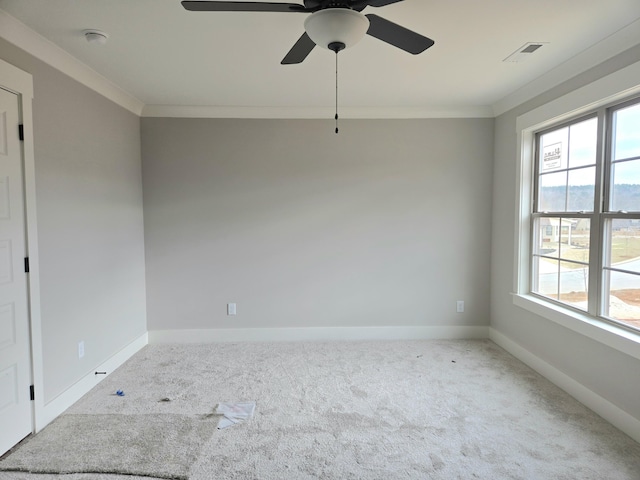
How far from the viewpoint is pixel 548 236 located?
305 cm

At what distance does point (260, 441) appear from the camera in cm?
208

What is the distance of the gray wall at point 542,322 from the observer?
7.20 feet

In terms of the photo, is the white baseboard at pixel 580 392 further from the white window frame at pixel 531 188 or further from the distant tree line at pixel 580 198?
the distant tree line at pixel 580 198

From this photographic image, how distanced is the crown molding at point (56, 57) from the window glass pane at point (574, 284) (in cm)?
405

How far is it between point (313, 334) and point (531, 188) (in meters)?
2.61

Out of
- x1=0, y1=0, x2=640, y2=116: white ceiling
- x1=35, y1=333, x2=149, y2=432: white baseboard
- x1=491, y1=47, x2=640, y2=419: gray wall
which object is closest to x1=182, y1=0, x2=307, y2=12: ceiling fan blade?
x1=0, y1=0, x2=640, y2=116: white ceiling

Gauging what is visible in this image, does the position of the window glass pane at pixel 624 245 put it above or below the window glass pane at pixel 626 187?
below

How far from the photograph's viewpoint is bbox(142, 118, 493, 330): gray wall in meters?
3.70

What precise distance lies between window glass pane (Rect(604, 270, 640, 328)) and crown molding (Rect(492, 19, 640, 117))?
1.44m

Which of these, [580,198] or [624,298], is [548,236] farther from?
[624,298]

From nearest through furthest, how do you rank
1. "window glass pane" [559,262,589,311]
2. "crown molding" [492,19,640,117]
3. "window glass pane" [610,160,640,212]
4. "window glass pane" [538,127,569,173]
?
1. "crown molding" [492,19,640,117]
2. "window glass pane" [610,160,640,212]
3. "window glass pane" [559,262,589,311]
4. "window glass pane" [538,127,569,173]

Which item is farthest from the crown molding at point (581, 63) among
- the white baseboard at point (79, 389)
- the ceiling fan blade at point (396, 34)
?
the white baseboard at point (79, 389)

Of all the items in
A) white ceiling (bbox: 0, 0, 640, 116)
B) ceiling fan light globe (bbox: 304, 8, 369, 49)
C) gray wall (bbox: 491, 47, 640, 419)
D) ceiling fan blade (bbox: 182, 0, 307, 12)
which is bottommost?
gray wall (bbox: 491, 47, 640, 419)

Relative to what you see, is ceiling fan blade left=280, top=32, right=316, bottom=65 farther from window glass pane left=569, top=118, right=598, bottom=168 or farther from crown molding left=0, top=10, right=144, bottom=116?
window glass pane left=569, top=118, right=598, bottom=168
